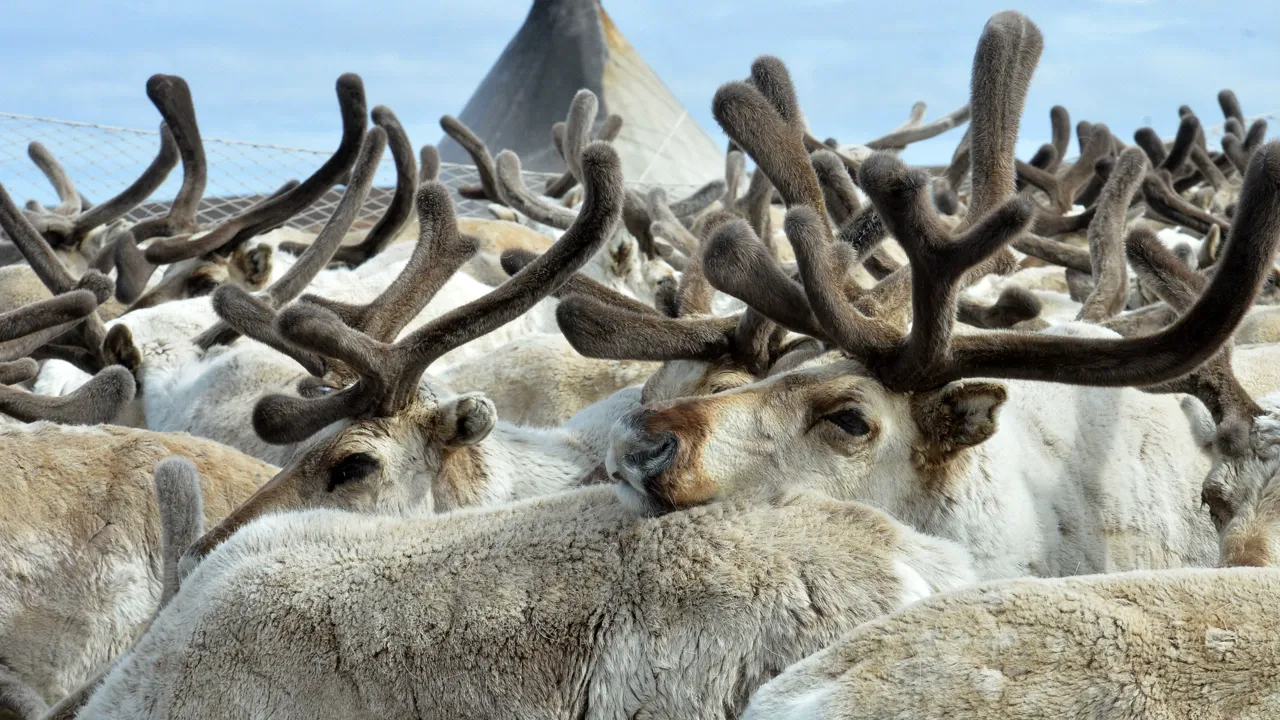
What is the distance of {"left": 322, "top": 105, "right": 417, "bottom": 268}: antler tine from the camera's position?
6.02 m

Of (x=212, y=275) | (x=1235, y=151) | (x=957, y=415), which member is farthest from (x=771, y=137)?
(x=1235, y=151)

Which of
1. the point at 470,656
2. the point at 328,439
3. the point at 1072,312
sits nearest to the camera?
the point at 470,656

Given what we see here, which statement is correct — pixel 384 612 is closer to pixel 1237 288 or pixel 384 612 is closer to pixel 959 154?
pixel 1237 288

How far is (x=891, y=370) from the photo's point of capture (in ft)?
9.45

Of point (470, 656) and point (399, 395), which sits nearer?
point (470, 656)

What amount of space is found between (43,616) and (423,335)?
1.16 m

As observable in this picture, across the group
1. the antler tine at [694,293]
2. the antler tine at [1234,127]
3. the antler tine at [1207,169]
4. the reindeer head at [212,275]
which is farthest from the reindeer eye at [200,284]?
the antler tine at [1234,127]

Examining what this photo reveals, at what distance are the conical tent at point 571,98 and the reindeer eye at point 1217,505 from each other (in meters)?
12.0

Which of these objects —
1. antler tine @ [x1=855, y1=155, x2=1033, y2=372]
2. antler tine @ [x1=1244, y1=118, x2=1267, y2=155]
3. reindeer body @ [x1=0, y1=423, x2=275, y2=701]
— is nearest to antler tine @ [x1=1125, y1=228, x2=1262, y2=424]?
antler tine @ [x1=855, y1=155, x2=1033, y2=372]

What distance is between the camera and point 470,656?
7.39ft

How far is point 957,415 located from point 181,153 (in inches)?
209

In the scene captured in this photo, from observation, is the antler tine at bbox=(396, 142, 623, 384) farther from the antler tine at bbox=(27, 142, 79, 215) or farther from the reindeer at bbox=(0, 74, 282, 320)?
the antler tine at bbox=(27, 142, 79, 215)

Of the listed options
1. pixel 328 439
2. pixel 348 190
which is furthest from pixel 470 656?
pixel 348 190

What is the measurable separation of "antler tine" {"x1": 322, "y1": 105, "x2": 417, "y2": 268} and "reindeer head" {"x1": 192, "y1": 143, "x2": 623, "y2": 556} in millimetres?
2234
